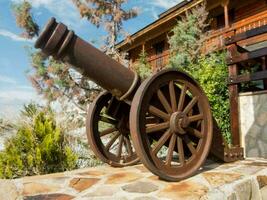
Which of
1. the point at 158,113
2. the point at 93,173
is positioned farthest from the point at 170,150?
the point at 93,173

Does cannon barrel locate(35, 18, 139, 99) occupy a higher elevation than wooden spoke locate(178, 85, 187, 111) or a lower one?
higher

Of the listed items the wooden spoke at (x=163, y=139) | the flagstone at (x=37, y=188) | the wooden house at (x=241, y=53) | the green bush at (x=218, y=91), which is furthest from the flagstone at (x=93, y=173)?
the green bush at (x=218, y=91)

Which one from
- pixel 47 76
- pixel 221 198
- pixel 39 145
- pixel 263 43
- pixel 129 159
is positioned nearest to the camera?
pixel 221 198

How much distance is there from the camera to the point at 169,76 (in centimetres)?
409

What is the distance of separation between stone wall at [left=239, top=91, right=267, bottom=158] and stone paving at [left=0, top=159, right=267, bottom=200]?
7.12 ft

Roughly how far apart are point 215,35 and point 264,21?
5.90 feet

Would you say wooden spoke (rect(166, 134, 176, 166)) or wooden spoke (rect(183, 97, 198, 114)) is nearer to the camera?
wooden spoke (rect(166, 134, 176, 166))

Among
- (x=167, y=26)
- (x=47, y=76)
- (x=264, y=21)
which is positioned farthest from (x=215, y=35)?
(x=47, y=76)

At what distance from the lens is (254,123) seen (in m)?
6.67

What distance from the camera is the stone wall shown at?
6.52 meters

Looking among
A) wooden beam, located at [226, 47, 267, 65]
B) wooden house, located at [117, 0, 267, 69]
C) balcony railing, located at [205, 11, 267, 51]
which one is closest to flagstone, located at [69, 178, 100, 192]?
wooden beam, located at [226, 47, 267, 65]

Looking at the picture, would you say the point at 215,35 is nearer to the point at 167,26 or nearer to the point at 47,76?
the point at 167,26

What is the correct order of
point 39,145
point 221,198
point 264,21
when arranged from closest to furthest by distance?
1. point 221,198
2. point 39,145
3. point 264,21

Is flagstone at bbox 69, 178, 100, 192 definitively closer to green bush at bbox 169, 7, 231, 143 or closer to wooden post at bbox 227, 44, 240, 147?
wooden post at bbox 227, 44, 240, 147
